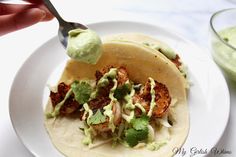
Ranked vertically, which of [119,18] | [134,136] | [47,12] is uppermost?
[119,18]

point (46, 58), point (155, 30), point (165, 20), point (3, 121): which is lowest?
point (3, 121)

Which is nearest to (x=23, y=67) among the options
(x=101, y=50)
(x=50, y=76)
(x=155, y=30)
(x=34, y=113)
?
(x=50, y=76)

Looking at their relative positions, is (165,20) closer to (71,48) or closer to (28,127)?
(71,48)

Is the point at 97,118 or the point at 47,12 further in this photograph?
the point at 47,12

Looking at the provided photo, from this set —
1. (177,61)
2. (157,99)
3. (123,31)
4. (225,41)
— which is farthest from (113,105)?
(225,41)

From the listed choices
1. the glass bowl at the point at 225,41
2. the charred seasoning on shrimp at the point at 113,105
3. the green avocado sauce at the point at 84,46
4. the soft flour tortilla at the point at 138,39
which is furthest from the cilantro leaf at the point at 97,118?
the glass bowl at the point at 225,41

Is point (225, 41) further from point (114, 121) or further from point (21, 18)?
point (21, 18)

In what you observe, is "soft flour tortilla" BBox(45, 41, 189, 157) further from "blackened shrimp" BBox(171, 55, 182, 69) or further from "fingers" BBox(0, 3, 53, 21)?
"fingers" BBox(0, 3, 53, 21)
